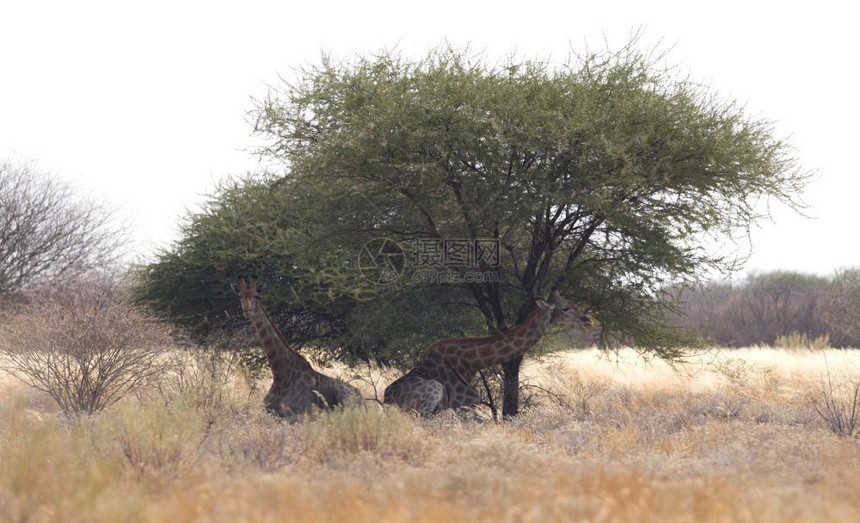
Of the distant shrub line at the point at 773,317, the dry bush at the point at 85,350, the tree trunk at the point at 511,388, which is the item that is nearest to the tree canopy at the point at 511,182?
the tree trunk at the point at 511,388

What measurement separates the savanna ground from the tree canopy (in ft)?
10.2

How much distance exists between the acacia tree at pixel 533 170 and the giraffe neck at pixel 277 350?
2821 millimetres

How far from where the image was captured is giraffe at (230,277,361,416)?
13953mm

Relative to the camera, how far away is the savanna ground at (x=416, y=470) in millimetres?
6914

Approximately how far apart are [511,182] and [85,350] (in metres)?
7.62

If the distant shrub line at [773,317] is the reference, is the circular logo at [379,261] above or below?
above

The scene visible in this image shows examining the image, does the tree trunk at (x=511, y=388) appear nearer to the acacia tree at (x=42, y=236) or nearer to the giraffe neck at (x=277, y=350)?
the giraffe neck at (x=277, y=350)

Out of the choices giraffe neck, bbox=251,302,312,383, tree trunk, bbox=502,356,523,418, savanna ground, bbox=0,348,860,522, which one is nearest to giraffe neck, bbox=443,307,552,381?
savanna ground, bbox=0,348,860,522

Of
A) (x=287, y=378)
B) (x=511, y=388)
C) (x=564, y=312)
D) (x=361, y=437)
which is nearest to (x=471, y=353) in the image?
(x=564, y=312)

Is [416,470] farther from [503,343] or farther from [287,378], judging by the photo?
[503,343]

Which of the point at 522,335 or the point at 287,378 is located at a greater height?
the point at 522,335

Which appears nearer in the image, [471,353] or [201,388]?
[471,353]

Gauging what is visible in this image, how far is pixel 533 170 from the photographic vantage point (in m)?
15.1

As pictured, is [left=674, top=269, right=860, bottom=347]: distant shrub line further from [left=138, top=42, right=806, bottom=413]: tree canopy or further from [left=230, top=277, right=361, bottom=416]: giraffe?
[left=230, top=277, right=361, bottom=416]: giraffe
